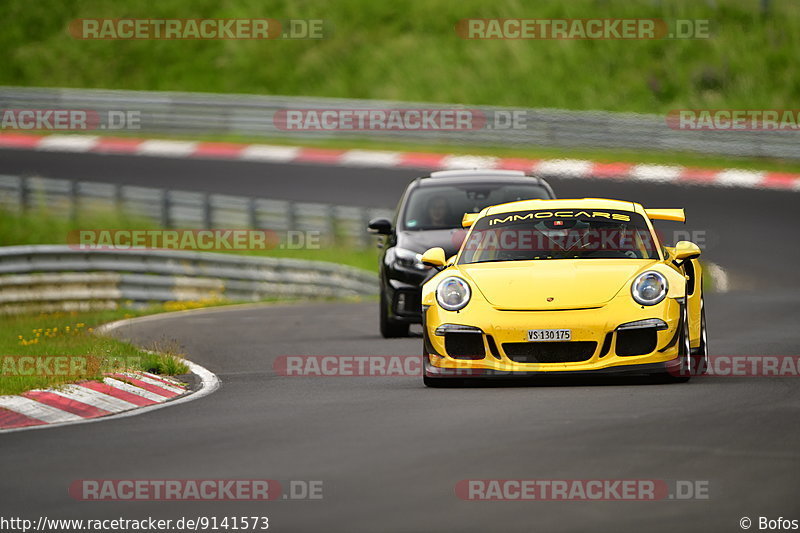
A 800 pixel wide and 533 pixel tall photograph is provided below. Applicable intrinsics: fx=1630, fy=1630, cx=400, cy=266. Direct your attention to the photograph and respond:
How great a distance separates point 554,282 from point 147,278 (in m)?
14.0

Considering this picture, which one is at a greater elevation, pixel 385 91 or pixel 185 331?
pixel 385 91

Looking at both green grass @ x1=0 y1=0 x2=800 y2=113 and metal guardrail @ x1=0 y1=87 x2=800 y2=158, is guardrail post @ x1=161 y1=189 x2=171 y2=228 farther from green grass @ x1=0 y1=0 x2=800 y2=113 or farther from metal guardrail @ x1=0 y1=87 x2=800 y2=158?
green grass @ x1=0 y1=0 x2=800 y2=113

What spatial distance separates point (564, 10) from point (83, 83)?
14.2 meters

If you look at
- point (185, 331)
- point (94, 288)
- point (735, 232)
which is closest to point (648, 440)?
point (185, 331)

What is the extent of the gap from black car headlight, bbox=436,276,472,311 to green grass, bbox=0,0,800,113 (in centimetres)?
2863

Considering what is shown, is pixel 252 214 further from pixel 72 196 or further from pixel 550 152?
pixel 550 152

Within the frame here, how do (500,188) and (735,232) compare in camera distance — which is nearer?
(500,188)

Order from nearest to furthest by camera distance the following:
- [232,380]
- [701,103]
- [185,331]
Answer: [232,380] < [185,331] < [701,103]

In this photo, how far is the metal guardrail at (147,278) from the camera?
22.5 m

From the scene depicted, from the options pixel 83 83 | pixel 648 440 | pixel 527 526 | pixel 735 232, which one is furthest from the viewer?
pixel 83 83

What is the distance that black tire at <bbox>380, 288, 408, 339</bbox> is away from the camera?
1552cm

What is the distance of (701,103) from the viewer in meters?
39.2

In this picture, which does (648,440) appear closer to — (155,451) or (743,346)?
(155,451)

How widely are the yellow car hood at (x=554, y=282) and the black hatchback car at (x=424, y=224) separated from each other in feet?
13.4
